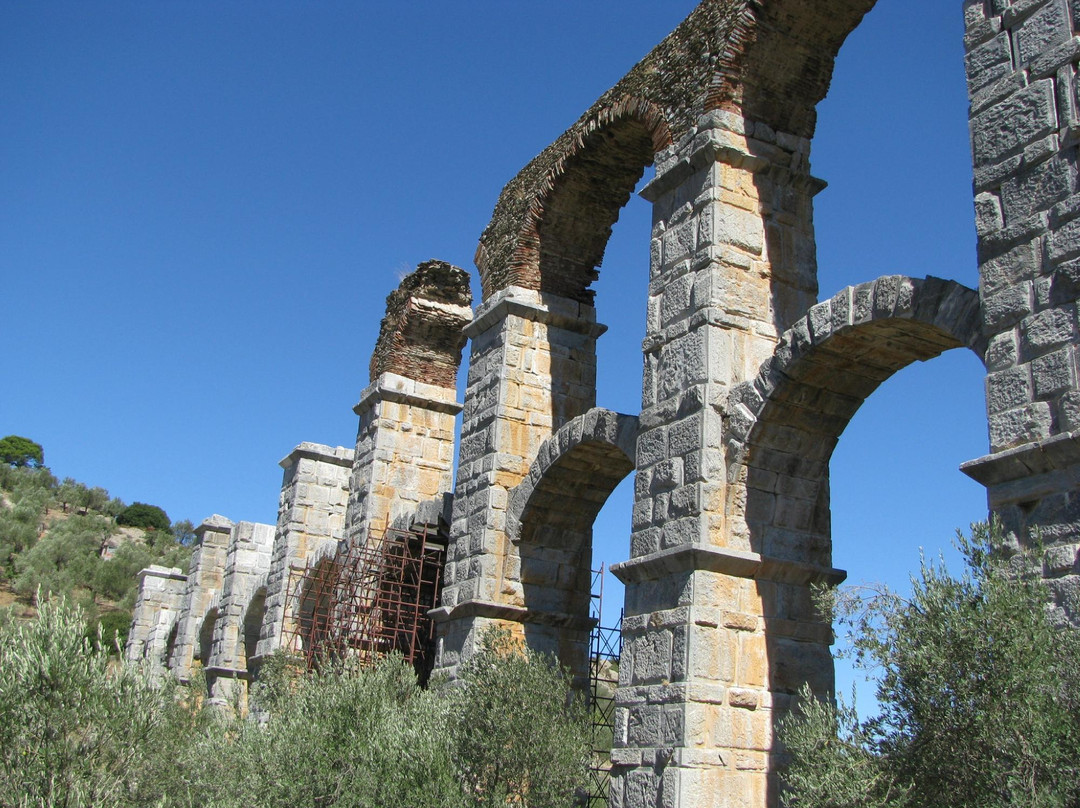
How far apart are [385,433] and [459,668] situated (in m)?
4.47

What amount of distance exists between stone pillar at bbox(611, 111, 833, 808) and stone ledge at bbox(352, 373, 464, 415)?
567 cm

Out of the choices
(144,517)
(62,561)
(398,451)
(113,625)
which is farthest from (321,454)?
(144,517)

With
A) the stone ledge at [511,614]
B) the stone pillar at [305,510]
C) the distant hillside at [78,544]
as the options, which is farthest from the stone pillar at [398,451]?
the distant hillside at [78,544]

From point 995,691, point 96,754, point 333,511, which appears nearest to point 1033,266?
point 995,691

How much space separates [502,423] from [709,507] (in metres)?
3.61

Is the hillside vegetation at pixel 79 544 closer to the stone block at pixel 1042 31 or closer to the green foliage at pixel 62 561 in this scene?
the green foliage at pixel 62 561

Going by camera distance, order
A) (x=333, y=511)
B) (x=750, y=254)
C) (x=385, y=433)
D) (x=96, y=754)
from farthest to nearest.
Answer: (x=333, y=511)
(x=385, y=433)
(x=750, y=254)
(x=96, y=754)

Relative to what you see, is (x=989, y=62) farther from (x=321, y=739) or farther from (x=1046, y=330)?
(x=321, y=739)

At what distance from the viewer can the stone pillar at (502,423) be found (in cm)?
974

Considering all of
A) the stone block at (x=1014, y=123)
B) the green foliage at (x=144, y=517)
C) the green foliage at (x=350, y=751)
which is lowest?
the green foliage at (x=350, y=751)

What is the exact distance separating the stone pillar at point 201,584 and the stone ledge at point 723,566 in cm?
1392

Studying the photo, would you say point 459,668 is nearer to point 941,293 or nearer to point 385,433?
point 385,433

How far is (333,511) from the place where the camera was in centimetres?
1541

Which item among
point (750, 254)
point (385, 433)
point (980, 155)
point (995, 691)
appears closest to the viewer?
point (995, 691)
